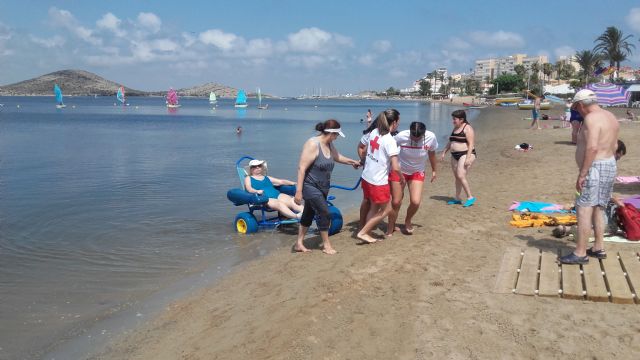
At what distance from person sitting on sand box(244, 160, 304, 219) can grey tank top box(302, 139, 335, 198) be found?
1730mm

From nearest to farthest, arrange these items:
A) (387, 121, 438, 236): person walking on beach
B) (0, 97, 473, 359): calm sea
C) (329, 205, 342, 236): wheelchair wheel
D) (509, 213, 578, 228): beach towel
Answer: (0, 97, 473, 359): calm sea, (387, 121, 438, 236): person walking on beach, (509, 213, 578, 228): beach towel, (329, 205, 342, 236): wheelchair wheel

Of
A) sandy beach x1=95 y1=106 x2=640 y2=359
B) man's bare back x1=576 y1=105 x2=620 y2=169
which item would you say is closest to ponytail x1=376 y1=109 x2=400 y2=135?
sandy beach x1=95 y1=106 x2=640 y2=359

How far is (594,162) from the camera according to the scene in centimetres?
471

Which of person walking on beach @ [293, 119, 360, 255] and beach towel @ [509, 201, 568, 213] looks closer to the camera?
person walking on beach @ [293, 119, 360, 255]

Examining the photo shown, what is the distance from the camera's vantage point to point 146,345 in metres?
4.33

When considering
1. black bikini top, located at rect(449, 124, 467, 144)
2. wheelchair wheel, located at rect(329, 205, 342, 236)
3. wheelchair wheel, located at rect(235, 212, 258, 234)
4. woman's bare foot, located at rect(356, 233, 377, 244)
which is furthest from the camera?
black bikini top, located at rect(449, 124, 467, 144)

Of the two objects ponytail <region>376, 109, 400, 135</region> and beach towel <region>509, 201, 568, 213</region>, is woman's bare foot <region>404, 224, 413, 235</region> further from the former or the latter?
beach towel <region>509, 201, 568, 213</region>

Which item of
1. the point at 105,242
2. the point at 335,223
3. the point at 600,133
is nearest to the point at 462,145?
the point at 335,223

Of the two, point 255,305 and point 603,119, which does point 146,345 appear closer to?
point 255,305

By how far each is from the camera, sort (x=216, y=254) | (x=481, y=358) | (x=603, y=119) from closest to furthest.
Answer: (x=481, y=358)
(x=603, y=119)
(x=216, y=254)

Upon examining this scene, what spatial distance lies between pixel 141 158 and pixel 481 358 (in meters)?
17.9

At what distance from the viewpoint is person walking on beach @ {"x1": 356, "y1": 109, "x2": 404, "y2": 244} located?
19.0ft

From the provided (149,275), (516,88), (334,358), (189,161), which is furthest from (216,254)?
(516,88)

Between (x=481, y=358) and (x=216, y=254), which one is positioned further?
(x=216, y=254)
